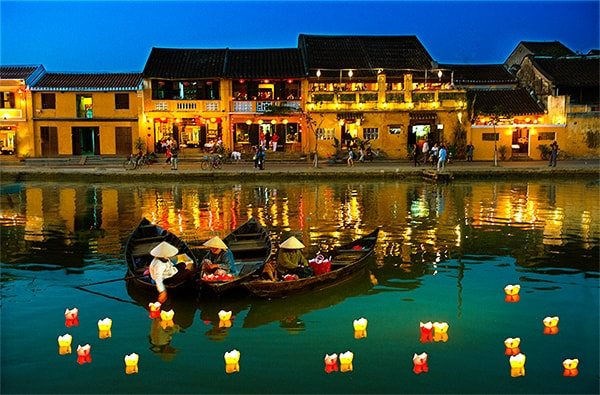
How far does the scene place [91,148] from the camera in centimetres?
3831

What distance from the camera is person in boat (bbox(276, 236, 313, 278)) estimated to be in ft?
38.8

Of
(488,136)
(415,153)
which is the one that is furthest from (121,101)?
(488,136)

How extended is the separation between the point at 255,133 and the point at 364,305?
91.2 ft

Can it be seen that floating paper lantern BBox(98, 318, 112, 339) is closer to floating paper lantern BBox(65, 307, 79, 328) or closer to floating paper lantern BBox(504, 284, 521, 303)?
floating paper lantern BBox(65, 307, 79, 328)

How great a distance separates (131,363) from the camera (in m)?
8.62

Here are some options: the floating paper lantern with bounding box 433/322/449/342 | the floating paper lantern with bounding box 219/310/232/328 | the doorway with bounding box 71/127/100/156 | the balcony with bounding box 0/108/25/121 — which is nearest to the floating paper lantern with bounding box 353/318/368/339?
the floating paper lantern with bounding box 433/322/449/342

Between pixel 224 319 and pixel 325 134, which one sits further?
pixel 325 134

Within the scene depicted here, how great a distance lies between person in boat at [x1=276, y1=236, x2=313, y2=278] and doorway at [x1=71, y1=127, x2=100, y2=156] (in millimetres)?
28929

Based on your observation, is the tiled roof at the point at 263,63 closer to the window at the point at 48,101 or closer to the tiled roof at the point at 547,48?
the window at the point at 48,101

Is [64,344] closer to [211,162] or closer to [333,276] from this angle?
[333,276]

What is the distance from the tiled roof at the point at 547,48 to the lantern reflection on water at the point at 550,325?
38.3 metres

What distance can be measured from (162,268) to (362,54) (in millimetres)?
30318

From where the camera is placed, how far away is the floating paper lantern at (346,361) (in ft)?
27.9

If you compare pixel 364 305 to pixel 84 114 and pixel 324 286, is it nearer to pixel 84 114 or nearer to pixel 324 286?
pixel 324 286
